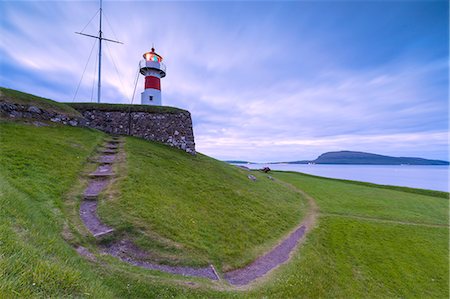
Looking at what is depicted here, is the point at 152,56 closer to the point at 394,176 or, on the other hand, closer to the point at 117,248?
the point at 117,248

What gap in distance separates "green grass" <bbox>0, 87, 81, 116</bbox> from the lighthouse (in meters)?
8.91

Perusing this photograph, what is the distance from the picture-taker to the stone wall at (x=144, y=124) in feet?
60.0

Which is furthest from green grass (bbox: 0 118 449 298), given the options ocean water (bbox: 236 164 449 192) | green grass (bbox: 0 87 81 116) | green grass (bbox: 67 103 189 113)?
ocean water (bbox: 236 164 449 192)

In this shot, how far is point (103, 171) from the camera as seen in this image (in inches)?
397

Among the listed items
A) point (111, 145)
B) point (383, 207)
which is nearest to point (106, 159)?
point (111, 145)

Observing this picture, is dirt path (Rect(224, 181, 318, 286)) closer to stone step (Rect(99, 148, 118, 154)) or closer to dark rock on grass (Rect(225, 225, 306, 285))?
dark rock on grass (Rect(225, 225, 306, 285))

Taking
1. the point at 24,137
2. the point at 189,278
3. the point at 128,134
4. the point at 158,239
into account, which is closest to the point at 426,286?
the point at 189,278

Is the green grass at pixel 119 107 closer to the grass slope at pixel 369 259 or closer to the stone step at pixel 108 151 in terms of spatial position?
the stone step at pixel 108 151

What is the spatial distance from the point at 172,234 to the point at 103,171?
565 cm

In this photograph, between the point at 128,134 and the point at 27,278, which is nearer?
the point at 27,278

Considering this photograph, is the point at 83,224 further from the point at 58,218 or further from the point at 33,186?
the point at 33,186

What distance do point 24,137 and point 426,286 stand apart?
20896 millimetres

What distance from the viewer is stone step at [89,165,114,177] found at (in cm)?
953

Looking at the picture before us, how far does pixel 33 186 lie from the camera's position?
6.95m
